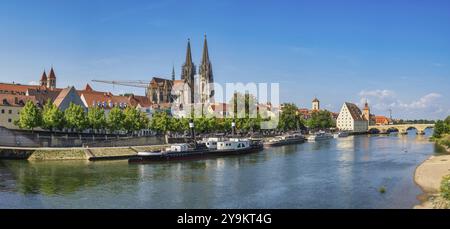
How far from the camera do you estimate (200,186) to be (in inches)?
1790

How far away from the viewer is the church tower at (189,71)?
187125 millimetres

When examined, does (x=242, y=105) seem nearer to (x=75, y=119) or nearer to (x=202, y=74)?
(x=75, y=119)

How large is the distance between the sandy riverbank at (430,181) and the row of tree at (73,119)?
5909cm

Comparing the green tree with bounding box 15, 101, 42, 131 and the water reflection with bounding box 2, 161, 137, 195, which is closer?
the water reflection with bounding box 2, 161, 137, 195

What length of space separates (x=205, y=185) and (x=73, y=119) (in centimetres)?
4821

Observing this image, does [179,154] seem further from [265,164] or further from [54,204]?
[54,204]

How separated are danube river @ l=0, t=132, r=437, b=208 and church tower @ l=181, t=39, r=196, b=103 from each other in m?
122

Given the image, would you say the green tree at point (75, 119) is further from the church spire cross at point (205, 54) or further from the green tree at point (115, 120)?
the church spire cross at point (205, 54)

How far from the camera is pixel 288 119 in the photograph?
15700 cm

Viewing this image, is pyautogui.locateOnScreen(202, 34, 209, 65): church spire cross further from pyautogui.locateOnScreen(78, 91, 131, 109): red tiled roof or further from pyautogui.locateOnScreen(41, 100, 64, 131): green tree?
pyautogui.locateOnScreen(41, 100, 64, 131): green tree

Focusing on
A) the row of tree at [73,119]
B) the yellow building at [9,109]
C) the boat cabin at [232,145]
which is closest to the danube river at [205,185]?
the row of tree at [73,119]

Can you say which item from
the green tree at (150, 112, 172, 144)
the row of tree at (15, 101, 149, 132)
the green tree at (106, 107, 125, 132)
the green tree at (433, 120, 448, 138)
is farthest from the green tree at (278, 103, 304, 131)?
the green tree at (106, 107, 125, 132)

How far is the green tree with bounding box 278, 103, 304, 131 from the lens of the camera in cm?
15248
